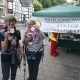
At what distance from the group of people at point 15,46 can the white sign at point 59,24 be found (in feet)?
4.24

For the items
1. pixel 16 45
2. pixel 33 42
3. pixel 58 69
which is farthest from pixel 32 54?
pixel 58 69

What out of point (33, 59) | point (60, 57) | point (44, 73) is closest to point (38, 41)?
point (33, 59)

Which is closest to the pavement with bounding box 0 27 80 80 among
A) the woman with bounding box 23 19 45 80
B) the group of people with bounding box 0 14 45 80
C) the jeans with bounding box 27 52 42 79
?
the jeans with bounding box 27 52 42 79

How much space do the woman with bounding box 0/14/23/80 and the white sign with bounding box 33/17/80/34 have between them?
67.2 inches

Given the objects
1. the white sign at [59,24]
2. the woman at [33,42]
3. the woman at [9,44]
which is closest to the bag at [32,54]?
the woman at [33,42]

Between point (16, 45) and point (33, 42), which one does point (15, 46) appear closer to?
point (16, 45)

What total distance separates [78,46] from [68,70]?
1.91 m

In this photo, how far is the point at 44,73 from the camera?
3900mm

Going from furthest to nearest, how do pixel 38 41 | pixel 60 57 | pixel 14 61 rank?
pixel 60 57 → pixel 38 41 → pixel 14 61

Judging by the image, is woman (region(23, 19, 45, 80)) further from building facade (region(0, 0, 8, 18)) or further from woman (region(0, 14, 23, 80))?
building facade (region(0, 0, 8, 18))

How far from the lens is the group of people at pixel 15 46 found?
2387mm

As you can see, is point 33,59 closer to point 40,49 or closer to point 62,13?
point 40,49

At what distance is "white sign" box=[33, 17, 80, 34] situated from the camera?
13.1 ft

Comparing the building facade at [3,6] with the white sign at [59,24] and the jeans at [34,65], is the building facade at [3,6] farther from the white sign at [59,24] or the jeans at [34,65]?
the jeans at [34,65]
